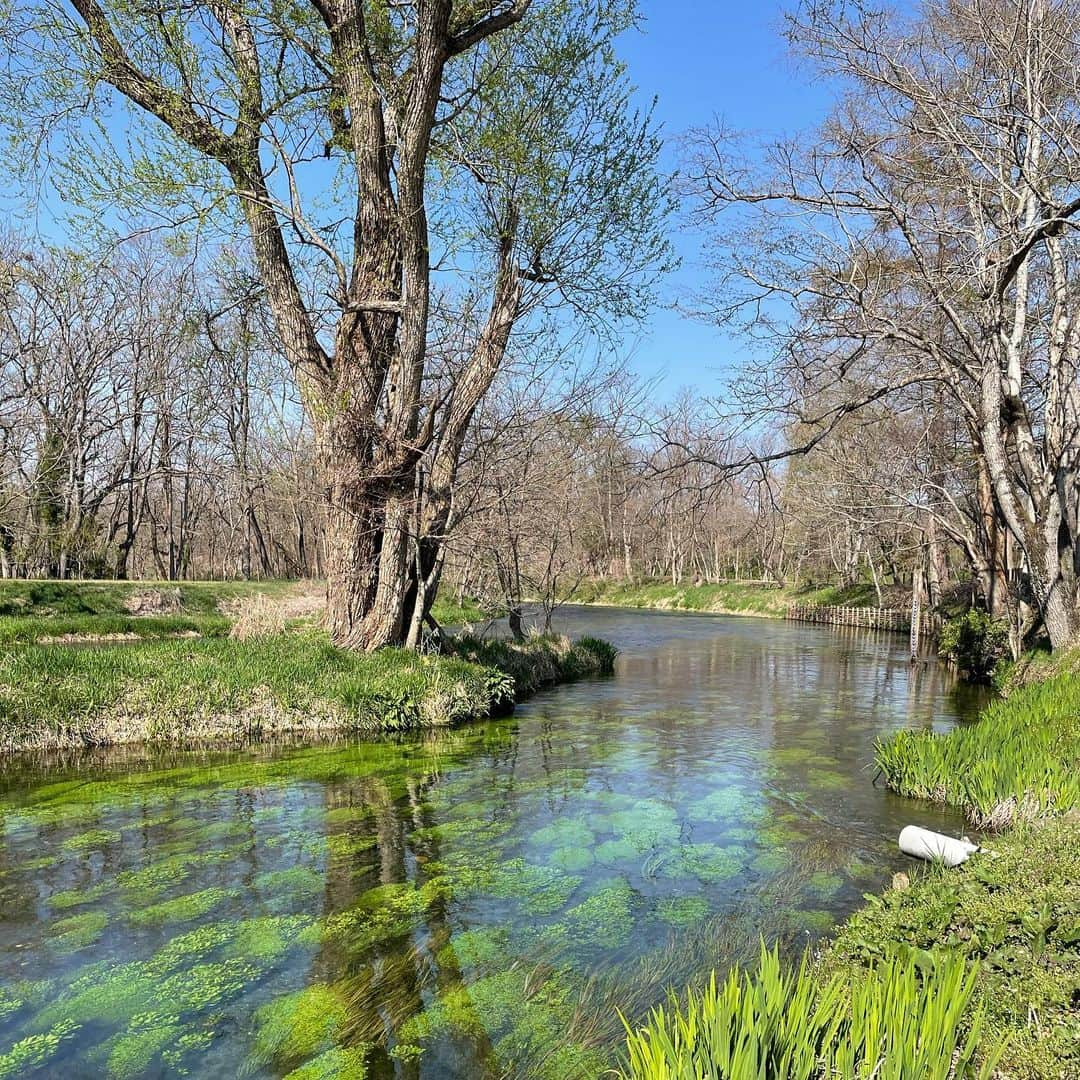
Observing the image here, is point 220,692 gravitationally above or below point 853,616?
above

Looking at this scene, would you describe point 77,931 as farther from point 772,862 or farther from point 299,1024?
point 772,862

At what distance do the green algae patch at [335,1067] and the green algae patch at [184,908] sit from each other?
2.10m

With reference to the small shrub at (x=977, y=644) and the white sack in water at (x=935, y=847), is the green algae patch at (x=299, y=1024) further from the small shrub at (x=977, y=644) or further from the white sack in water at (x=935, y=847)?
the small shrub at (x=977, y=644)

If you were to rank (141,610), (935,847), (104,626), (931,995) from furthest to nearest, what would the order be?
1. (141,610)
2. (104,626)
3. (935,847)
4. (931,995)

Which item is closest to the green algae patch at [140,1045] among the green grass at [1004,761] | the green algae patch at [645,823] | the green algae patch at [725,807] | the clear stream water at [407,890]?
the clear stream water at [407,890]

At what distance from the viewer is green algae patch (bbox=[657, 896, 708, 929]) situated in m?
5.65

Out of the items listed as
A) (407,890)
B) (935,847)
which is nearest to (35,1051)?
(407,890)

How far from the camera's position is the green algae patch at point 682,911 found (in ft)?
18.5

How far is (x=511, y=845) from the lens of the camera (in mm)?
7285

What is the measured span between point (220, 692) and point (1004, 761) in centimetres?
924

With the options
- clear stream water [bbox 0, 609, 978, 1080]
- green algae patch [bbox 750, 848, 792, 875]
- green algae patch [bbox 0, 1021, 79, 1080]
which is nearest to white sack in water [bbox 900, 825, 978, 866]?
clear stream water [bbox 0, 609, 978, 1080]

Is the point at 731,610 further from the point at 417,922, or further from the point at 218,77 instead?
the point at 417,922

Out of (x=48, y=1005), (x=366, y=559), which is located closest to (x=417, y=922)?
(x=48, y=1005)

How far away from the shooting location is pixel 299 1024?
4.32 metres
